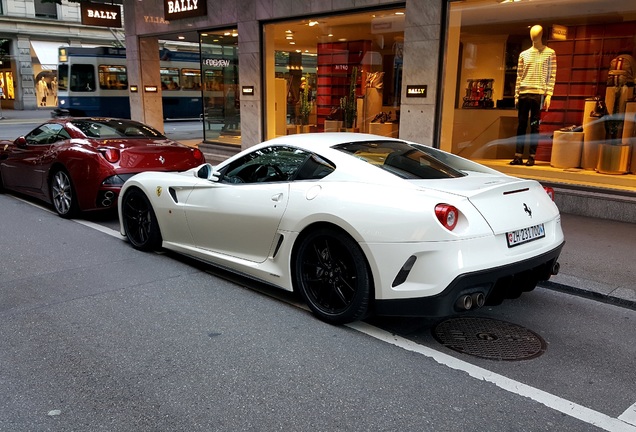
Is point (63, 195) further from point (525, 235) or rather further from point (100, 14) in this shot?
point (100, 14)

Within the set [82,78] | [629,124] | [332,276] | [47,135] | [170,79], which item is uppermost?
[170,79]

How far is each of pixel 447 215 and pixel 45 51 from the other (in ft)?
155

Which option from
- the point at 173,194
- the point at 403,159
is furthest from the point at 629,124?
the point at 173,194

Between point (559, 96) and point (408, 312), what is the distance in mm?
8753

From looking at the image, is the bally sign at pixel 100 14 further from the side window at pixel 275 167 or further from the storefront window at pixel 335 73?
the side window at pixel 275 167

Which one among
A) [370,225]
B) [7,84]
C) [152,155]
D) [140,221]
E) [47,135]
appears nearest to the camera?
[370,225]

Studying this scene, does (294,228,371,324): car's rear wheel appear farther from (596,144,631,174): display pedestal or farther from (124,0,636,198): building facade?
(596,144,631,174): display pedestal

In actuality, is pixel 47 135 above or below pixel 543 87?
below

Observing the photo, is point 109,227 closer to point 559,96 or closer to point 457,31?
Answer: point 457,31

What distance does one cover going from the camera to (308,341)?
159 inches

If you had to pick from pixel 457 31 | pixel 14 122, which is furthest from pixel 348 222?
pixel 14 122

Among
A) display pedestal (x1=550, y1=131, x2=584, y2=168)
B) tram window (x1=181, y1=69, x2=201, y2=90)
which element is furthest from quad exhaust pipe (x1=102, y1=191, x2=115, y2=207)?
tram window (x1=181, y1=69, x2=201, y2=90)

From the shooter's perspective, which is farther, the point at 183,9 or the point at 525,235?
the point at 183,9

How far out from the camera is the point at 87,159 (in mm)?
7613
